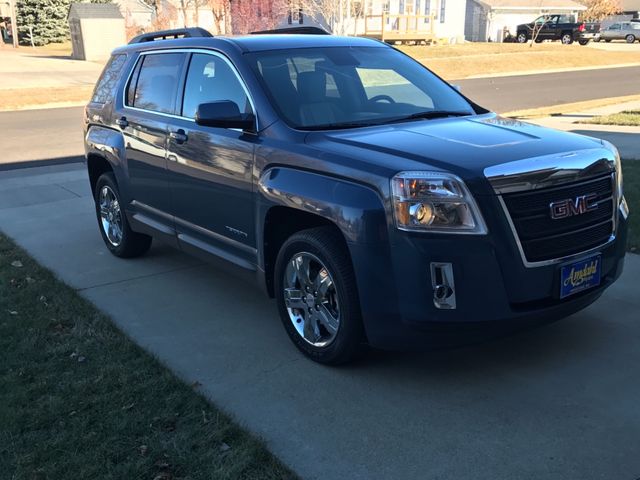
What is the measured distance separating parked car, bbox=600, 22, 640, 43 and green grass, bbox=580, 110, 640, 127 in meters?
46.4

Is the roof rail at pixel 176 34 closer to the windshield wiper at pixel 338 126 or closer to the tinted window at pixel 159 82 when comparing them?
the tinted window at pixel 159 82

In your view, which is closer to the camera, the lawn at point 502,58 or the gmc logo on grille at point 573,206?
the gmc logo on grille at point 573,206

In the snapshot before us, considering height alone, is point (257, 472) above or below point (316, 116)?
below

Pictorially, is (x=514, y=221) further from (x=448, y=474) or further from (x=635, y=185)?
(x=635, y=185)

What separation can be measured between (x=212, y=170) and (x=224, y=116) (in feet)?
1.69

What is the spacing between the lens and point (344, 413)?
3.63m

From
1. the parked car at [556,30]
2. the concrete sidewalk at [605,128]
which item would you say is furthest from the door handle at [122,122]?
the parked car at [556,30]

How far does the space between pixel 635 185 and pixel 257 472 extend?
6.38 metres

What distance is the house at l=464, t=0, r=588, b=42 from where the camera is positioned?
172 feet

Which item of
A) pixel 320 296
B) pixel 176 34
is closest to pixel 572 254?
pixel 320 296

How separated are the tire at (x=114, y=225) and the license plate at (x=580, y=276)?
3.97 m

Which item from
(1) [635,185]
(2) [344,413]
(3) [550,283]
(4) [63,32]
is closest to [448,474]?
(2) [344,413]

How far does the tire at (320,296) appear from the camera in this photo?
12.5ft

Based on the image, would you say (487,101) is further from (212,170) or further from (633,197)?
(212,170)
